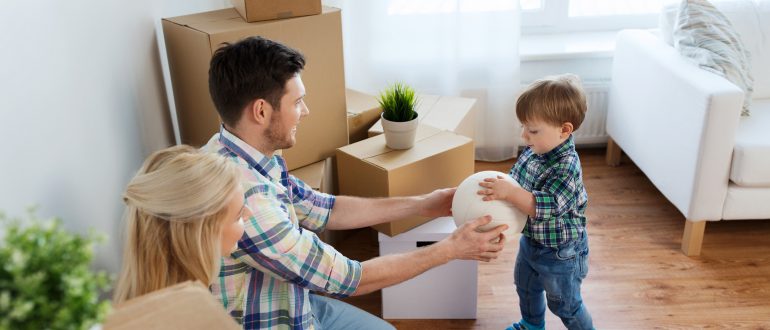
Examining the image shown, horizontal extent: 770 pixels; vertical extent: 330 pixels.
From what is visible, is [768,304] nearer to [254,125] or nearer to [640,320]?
[640,320]

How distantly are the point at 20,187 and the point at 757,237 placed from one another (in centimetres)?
266

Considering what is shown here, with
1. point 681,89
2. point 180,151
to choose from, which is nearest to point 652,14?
point 681,89

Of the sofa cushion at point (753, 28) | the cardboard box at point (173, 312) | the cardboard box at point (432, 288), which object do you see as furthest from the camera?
the sofa cushion at point (753, 28)

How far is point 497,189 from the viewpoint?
1.79m

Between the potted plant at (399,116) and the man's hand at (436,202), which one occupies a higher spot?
the potted plant at (399,116)

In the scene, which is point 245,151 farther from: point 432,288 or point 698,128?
point 698,128

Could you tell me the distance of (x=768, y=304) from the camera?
2.39 metres

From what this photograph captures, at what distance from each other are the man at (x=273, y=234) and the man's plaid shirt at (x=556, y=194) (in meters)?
0.19

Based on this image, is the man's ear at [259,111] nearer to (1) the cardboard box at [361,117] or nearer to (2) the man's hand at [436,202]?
(2) the man's hand at [436,202]

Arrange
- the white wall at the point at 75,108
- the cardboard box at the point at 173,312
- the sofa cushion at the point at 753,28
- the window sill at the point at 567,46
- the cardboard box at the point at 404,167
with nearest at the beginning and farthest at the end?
the cardboard box at the point at 173,312
the white wall at the point at 75,108
the cardboard box at the point at 404,167
the sofa cushion at the point at 753,28
the window sill at the point at 567,46

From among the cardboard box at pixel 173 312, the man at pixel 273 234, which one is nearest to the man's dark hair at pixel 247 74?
the man at pixel 273 234

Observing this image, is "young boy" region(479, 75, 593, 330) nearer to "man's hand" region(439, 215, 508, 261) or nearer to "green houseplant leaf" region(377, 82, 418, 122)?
"man's hand" region(439, 215, 508, 261)

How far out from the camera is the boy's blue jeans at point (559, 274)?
194 centimetres

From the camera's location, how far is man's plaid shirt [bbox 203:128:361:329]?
140cm
